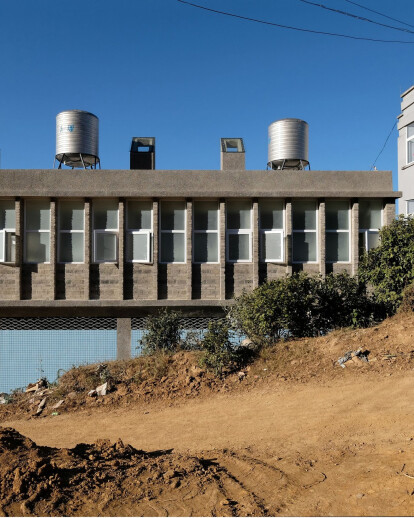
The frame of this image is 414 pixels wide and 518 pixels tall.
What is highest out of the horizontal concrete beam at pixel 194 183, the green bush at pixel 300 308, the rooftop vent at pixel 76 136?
the rooftop vent at pixel 76 136

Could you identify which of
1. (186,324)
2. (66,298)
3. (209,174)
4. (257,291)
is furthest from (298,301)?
(66,298)

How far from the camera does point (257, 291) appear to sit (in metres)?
12.4

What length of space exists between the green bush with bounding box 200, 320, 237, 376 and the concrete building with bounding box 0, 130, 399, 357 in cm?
367

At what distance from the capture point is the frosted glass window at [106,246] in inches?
601

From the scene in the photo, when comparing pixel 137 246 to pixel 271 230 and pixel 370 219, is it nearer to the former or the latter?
pixel 271 230

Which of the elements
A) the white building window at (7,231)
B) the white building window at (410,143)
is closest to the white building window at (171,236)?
the white building window at (7,231)

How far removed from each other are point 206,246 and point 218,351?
518 cm

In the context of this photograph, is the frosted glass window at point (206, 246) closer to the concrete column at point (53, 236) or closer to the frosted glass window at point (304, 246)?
the frosted glass window at point (304, 246)

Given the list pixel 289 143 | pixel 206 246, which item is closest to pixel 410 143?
pixel 289 143

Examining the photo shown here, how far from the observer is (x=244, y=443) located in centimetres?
743

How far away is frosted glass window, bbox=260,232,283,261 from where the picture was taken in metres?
15.5

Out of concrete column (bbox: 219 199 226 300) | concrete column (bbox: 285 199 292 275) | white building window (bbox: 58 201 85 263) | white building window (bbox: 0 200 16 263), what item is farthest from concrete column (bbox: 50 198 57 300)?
concrete column (bbox: 285 199 292 275)

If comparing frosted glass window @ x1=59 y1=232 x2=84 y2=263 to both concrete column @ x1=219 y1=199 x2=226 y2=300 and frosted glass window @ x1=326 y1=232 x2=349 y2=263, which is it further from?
frosted glass window @ x1=326 y1=232 x2=349 y2=263

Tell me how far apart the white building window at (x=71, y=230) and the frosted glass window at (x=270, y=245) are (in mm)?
Result: 5546
